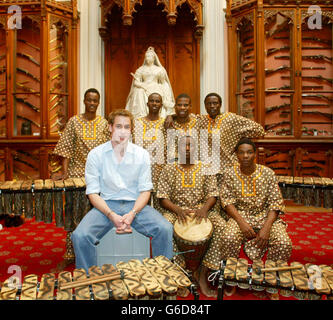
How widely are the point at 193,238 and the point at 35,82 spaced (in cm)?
452

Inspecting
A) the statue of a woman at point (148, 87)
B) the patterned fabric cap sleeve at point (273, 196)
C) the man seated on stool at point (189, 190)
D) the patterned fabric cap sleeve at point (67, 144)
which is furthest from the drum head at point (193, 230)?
the statue of a woman at point (148, 87)

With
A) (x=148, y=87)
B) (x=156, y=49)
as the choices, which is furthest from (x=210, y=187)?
(x=156, y=49)

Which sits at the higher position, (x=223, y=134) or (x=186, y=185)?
(x=223, y=134)

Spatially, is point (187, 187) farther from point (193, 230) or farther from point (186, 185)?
point (193, 230)

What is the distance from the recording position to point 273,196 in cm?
279

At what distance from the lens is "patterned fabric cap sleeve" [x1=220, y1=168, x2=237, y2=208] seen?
9.28 ft

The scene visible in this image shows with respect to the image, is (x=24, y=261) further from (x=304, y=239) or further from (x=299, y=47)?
(x=299, y=47)

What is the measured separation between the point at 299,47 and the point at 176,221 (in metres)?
4.23

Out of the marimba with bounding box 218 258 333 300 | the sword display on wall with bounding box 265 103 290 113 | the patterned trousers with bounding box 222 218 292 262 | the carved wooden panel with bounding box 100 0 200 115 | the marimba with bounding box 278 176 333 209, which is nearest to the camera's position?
the marimba with bounding box 218 258 333 300

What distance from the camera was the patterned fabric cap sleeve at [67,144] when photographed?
3.37 metres

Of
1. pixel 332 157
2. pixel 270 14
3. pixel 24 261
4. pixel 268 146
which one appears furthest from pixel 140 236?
pixel 270 14

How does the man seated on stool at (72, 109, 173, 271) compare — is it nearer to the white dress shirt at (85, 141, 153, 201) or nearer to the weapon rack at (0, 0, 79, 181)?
the white dress shirt at (85, 141, 153, 201)

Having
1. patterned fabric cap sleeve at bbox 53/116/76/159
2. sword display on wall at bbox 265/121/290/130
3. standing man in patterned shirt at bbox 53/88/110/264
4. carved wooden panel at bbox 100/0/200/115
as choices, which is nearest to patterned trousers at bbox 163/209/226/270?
standing man in patterned shirt at bbox 53/88/110/264

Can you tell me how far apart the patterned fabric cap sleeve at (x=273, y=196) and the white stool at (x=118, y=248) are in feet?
3.74
